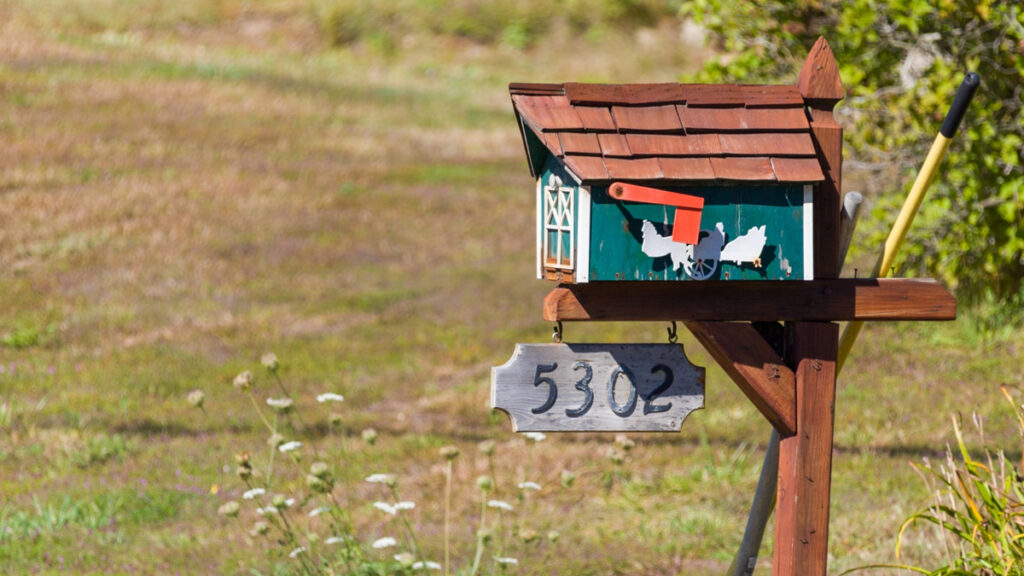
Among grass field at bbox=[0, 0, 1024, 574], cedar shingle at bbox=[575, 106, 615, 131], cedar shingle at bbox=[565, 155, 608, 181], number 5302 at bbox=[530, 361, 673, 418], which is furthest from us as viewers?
grass field at bbox=[0, 0, 1024, 574]

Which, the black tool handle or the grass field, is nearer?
the black tool handle

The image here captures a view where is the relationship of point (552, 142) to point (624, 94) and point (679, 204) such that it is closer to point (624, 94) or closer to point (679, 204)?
point (624, 94)

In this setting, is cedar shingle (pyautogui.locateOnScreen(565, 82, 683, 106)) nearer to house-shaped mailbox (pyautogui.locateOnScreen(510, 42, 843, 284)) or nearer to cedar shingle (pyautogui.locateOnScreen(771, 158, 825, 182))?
house-shaped mailbox (pyautogui.locateOnScreen(510, 42, 843, 284))

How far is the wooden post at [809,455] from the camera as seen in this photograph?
12.2 ft

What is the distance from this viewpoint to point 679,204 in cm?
346

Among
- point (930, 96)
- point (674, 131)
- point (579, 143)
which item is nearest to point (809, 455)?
point (674, 131)

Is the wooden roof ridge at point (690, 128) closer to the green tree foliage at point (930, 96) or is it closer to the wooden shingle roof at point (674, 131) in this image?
the wooden shingle roof at point (674, 131)

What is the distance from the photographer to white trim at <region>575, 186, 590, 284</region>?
11.4ft

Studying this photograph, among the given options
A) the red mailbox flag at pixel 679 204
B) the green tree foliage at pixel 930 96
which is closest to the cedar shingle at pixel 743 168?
the red mailbox flag at pixel 679 204

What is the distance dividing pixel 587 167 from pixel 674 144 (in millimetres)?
310

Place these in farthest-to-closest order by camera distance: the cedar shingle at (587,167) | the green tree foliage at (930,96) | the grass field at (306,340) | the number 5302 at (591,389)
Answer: the green tree foliage at (930,96), the grass field at (306,340), the number 5302 at (591,389), the cedar shingle at (587,167)

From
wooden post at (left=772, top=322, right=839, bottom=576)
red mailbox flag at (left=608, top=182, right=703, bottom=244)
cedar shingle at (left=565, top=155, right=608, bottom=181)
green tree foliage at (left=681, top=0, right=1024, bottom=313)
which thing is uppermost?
green tree foliage at (left=681, top=0, right=1024, bottom=313)

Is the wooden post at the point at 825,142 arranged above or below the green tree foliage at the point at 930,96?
below

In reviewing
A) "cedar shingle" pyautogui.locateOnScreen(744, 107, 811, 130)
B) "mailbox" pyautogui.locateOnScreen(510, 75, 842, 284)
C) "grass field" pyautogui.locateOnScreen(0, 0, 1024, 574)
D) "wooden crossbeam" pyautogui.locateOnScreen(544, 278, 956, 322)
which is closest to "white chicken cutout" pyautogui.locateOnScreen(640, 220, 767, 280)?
"mailbox" pyautogui.locateOnScreen(510, 75, 842, 284)
